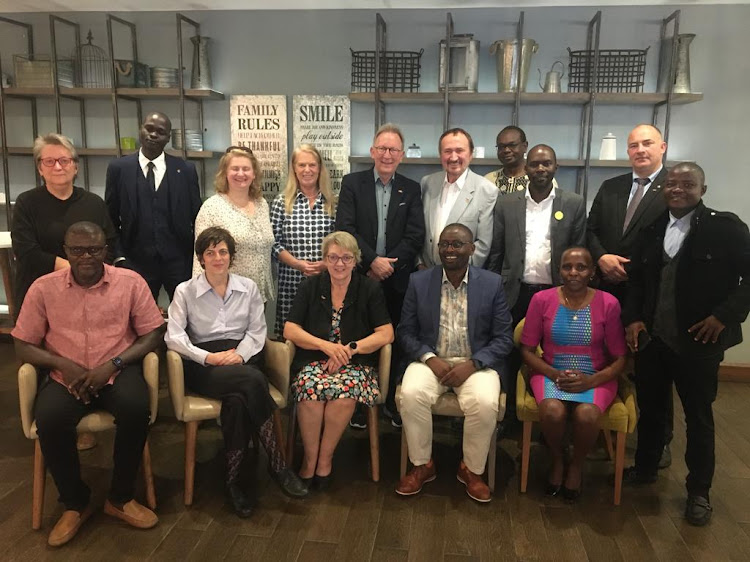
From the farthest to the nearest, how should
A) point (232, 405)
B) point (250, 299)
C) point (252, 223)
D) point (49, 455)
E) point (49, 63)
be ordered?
point (49, 63)
point (252, 223)
point (250, 299)
point (232, 405)
point (49, 455)

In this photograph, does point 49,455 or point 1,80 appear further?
point 1,80

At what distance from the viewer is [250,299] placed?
9.33ft

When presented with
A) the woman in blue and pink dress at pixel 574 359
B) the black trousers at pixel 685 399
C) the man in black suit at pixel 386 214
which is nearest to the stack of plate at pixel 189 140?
the man in black suit at pixel 386 214

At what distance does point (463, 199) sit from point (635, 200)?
Answer: 85cm

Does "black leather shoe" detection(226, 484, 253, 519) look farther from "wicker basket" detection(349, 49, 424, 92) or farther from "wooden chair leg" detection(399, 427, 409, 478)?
"wicker basket" detection(349, 49, 424, 92)

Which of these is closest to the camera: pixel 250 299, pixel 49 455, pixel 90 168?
pixel 49 455

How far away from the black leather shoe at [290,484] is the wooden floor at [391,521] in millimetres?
35

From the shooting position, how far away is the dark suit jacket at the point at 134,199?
10.5ft

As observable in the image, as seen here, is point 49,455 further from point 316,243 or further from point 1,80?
point 1,80

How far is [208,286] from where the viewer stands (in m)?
2.76

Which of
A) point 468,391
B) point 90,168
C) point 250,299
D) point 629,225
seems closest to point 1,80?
point 90,168

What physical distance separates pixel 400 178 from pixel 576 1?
6.90 ft

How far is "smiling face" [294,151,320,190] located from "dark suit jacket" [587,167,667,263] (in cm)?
149

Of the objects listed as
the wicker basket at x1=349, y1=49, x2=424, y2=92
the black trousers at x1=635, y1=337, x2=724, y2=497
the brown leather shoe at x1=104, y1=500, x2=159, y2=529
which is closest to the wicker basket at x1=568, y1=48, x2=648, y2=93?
the wicker basket at x1=349, y1=49, x2=424, y2=92
